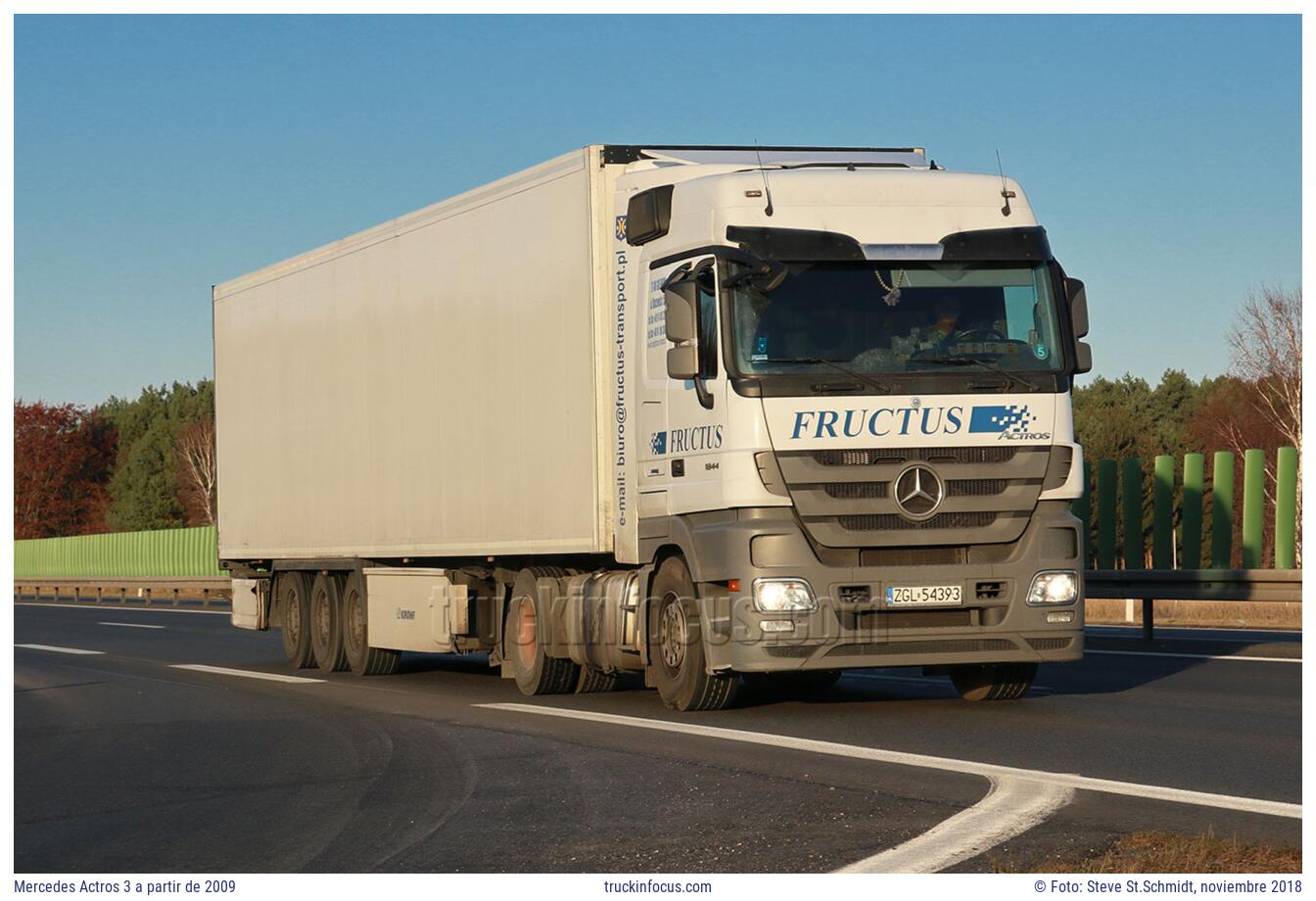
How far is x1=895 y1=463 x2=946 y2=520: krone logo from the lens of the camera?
13062mm

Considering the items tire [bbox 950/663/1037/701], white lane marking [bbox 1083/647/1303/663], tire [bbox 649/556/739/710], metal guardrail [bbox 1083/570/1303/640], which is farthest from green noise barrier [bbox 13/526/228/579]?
tire [bbox 950/663/1037/701]

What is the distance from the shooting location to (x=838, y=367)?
1305 cm

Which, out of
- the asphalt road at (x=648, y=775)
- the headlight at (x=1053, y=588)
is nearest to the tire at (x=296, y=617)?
the asphalt road at (x=648, y=775)

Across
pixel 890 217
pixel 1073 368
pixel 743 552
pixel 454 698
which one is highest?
pixel 890 217

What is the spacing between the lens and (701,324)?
13.2 metres

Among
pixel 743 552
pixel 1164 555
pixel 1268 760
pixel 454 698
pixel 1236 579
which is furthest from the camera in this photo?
pixel 1164 555

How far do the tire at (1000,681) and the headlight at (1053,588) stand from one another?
0.83m

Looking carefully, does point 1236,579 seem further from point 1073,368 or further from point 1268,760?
point 1268,760

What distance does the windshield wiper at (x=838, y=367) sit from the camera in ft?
42.7

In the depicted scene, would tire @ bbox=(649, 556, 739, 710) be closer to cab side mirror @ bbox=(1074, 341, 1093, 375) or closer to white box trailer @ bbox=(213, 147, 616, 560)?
white box trailer @ bbox=(213, 147, 616, 560)

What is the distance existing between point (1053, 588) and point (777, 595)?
1.91m

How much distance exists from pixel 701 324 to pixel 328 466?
774 cm

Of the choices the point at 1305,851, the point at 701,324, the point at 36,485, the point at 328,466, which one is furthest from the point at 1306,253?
the point at 36,485

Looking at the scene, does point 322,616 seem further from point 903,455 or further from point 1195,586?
point 903,455
